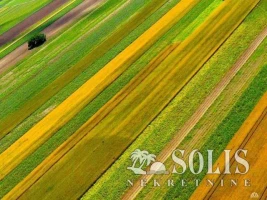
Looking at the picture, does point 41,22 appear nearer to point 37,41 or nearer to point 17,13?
point 37,41

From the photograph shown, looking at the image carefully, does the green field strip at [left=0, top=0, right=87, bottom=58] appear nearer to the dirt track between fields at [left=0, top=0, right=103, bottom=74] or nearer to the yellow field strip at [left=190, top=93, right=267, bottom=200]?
the dirt track between fields at [left=0, top=0, right=103, bottom=74]

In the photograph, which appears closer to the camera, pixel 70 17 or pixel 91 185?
pixel 91 185

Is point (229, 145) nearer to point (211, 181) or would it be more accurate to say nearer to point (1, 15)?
point (211, 181)

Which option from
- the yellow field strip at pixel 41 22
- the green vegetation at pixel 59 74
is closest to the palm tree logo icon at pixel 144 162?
the green vegetation at pixel 59 74

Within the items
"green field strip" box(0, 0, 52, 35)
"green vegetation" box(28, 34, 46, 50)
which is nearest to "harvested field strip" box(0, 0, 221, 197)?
"green vegetation" box(28, 34, 46, 50)

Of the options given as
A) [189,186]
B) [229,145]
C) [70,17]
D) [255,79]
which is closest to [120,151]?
[189,186]

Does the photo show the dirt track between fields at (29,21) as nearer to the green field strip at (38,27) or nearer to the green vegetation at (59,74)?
the green field strip at (38,27)

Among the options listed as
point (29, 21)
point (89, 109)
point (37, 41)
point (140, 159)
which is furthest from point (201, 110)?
point (29, 21)
